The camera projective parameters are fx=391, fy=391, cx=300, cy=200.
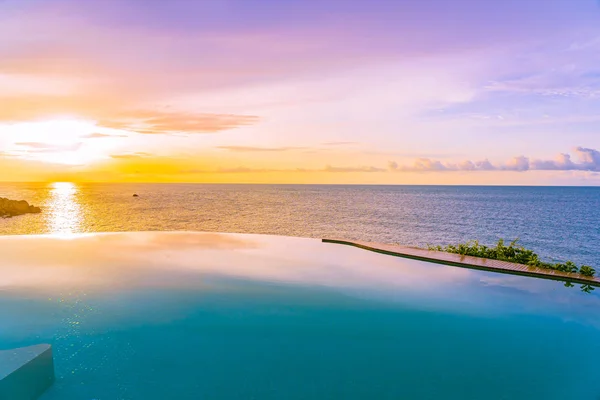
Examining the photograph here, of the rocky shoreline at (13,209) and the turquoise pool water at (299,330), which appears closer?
the turquoise pool water at (299,330)

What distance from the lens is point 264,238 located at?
1617 centimetres

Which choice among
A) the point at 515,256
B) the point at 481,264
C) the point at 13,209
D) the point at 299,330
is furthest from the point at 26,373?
the point at 13,209

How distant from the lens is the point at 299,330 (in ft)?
21.0

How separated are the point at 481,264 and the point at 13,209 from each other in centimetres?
5627

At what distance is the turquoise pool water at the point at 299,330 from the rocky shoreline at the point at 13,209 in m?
45.2

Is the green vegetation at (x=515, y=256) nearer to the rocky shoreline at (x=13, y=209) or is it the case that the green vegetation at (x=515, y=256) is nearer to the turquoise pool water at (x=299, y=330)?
the turquoise pool water at (x=299, y=330)

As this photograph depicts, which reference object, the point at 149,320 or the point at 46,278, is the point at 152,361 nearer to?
the point at 149,320

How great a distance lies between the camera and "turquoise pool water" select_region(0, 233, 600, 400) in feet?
15.9

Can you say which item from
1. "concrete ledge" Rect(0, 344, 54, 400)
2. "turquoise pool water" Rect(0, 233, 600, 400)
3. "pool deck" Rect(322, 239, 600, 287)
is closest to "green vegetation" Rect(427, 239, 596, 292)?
"pool deck" Rect(322, 239, 600, 287)

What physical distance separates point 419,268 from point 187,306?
639cm

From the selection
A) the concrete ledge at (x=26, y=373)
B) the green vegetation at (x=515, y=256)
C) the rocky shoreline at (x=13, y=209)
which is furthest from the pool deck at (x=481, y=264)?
the rocky shoreline at (x=13, y=209)

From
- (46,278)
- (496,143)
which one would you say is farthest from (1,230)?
(496,143)

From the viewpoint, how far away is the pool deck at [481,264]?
9.83 meters

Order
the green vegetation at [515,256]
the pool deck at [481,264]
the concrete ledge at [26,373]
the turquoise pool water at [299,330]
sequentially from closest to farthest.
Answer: the concrete ledge at [26,373]
the turquoise pool water at [299,330]
the pool deck at [481,264]
the green vegetation at [515,256]
